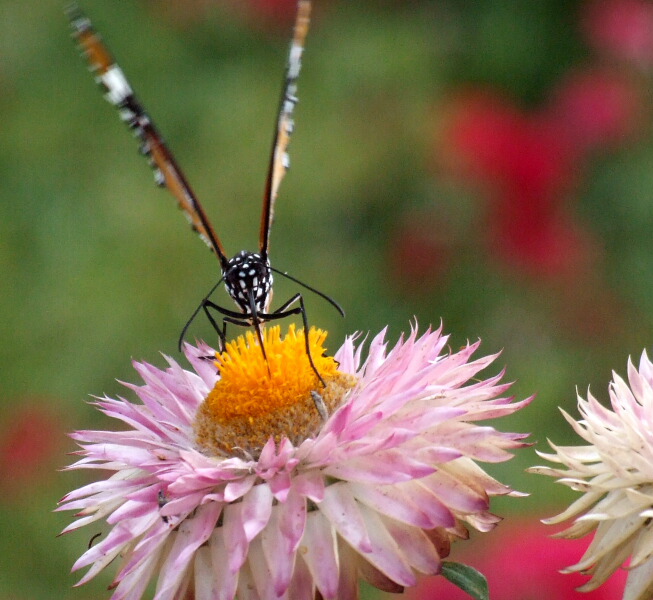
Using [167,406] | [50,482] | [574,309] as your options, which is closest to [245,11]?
[574,309]

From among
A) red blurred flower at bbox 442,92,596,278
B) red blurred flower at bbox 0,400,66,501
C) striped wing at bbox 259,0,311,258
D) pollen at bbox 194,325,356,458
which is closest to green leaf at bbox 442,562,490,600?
pollen at bbox 194,325,356,458

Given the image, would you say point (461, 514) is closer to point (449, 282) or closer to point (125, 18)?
point (449, 282)

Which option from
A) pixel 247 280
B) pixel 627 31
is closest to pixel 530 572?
pixel 247 280

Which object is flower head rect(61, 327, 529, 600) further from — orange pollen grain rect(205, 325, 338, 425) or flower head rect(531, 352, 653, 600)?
flower head rect(531, 352, 653, 600)

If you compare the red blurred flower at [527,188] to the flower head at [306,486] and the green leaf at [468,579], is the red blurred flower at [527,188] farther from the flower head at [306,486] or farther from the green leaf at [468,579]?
the green leaf at [468,579]

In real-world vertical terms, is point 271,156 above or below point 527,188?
below

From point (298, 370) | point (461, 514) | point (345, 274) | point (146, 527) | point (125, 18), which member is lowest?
point (461, 514)

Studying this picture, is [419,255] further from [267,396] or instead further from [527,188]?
[267,396]
